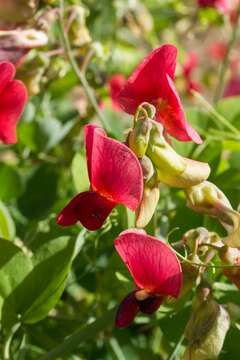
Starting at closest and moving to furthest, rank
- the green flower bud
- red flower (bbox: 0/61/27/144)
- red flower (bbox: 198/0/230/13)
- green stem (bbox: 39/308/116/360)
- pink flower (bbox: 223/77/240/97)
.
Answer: green stem (bbox: 39/308/116/360) < red flower (bbox: 0/61/27/144) < the green flower bud < red flower (bbox: 198/0/230/13) < pink flower (bbox: 223/77/240/97)

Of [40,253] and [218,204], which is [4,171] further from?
[218,204]

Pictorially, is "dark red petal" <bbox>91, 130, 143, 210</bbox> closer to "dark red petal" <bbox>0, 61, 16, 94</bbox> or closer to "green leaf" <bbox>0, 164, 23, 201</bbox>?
"dark red petal" <bbox>0, 61, 16, 94</bbox>

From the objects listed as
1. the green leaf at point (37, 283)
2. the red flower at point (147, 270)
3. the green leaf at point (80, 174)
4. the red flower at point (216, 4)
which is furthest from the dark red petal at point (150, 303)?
the red flower at point (216, 4)

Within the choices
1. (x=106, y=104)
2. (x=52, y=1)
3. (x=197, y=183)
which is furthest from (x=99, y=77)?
(x=197, y=183)

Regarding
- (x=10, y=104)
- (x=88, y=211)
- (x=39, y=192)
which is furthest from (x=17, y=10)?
(x=88, y=211)

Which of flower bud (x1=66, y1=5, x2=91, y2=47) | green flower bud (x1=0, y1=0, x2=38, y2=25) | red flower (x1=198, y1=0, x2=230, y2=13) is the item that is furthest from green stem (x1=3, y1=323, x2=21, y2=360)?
red flower (x1=198, y1=0, x2=230, y2=13)

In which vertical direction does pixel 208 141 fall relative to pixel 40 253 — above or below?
below
